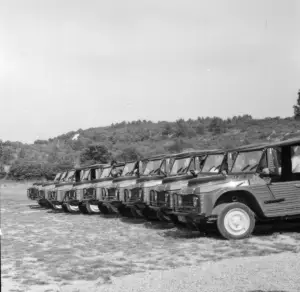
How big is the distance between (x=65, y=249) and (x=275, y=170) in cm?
425

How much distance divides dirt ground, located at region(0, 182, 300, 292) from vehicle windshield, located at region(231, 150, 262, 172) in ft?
4.28

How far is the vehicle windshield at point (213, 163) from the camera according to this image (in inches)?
462

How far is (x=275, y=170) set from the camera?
32.2 feet

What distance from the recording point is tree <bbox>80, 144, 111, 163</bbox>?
47812 mm

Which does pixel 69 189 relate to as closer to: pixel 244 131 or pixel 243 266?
pixel 243 266

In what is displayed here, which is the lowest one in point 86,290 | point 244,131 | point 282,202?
point 86,290

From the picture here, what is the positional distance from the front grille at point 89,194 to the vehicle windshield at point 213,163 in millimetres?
4489

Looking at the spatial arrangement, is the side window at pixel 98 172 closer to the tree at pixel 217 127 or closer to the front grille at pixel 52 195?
the front grille at pixel 52 195

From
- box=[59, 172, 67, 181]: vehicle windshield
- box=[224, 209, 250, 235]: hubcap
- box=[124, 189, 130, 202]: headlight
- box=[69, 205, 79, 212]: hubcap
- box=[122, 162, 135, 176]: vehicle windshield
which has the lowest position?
box=[69, 205, 79, 212]: hubcap

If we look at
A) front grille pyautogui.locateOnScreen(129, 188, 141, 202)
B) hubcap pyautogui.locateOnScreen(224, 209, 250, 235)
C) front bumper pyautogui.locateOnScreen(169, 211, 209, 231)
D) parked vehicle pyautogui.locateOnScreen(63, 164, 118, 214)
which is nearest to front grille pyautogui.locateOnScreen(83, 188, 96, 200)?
parked vehicle pyautogui.locateOnScreen(63, 164, 118, 214)

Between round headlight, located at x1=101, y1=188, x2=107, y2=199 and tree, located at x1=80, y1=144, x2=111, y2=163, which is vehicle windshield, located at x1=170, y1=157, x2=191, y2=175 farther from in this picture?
tree, located at x1=80, y1=144, x2=111, y2=163

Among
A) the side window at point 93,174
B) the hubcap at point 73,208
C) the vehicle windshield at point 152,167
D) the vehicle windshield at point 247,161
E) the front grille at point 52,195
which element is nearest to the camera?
the vehicle windshield at point 247,161

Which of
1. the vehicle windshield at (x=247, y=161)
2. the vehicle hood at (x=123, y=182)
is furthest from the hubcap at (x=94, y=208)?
the vehicle windshield at (x=247, y=161)

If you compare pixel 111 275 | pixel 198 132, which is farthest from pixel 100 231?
pixel 198 132
